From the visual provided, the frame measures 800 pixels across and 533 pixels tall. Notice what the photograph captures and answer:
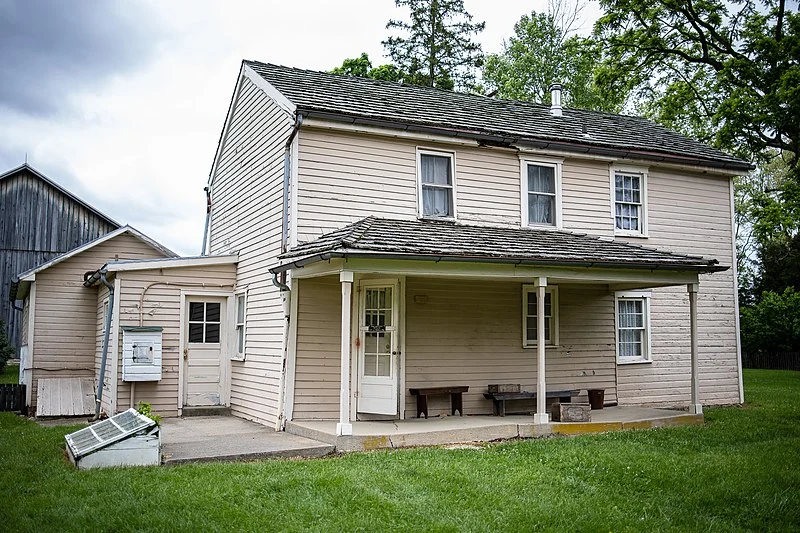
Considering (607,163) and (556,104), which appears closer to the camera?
(607,163)

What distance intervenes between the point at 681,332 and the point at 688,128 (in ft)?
86.5

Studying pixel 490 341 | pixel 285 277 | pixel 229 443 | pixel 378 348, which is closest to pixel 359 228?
pixel 285 277

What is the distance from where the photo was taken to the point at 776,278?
35344 millimetres

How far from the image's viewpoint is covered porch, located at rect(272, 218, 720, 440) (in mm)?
11445

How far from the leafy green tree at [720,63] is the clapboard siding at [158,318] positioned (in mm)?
17684

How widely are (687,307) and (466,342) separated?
632 centimetres

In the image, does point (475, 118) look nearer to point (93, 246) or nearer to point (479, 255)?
point (479, 255)

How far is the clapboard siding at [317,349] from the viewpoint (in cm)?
1271

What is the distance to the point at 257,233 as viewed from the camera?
586 inches

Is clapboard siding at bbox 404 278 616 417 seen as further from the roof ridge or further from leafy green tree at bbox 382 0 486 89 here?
leafy green tree at bbox 382 0 486 89

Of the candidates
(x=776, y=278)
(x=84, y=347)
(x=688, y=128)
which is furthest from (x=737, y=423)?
(x=688, y=128)

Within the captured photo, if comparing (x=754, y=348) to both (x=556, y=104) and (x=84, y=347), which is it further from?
(x=84, y=347)

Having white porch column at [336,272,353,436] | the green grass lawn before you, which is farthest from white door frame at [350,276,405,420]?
the green grass lawn

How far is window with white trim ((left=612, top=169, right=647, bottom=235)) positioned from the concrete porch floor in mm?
4525
